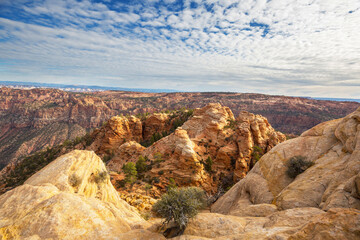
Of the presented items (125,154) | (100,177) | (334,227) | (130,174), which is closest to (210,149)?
(130,174)

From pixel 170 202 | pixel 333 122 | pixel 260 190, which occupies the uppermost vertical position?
pixel 333 122

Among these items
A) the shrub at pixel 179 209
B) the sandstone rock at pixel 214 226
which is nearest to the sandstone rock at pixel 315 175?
the sandstone rock at pixel 214 226

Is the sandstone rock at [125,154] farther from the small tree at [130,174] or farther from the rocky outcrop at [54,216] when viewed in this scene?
the rocky outcrop at [54,216]

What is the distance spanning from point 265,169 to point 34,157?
9692cm

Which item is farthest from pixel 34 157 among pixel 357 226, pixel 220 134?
pixel 357 226

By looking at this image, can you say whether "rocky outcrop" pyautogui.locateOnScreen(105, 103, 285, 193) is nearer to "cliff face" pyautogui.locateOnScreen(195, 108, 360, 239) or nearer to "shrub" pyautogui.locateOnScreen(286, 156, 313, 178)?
"cliff face" pyautogui.locateOnScreen(195, 108, 360, 239)

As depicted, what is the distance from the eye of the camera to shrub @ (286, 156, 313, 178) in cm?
1892

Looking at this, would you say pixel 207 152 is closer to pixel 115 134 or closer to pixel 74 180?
pixel 74 180

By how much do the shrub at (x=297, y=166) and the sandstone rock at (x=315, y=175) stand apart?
26.4 inches

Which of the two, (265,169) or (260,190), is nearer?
(260,190)

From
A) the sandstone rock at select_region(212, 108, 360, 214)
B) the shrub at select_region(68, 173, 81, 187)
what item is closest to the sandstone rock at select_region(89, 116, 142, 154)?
the shrub at select_region(68, 173, 81, 187)

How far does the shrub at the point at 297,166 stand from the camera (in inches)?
745

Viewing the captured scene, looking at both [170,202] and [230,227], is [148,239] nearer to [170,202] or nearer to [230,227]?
[170,202]

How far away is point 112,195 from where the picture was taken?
20.1 metres
